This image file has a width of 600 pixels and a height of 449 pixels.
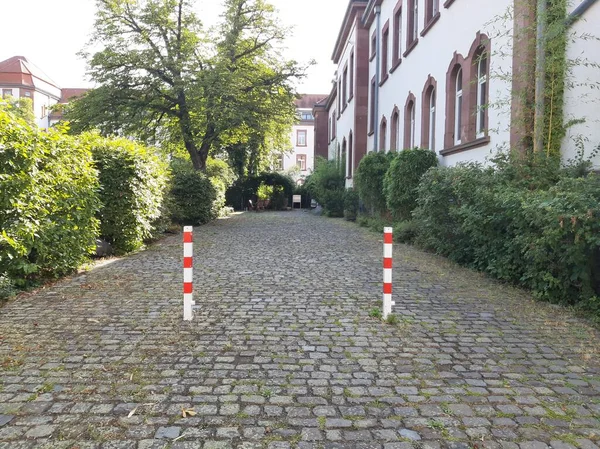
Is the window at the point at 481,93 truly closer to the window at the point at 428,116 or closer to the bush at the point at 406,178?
the bush at the point at 406,178

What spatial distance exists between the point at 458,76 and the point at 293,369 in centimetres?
1204

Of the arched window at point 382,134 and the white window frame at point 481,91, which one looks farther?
the arched window at point 382,134

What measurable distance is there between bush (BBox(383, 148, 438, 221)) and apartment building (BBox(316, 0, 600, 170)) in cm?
65

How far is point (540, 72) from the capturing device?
353 inches

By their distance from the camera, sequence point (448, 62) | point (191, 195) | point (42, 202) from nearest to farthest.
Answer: point (42, 202)
point (448, 62)
point (191, 195)

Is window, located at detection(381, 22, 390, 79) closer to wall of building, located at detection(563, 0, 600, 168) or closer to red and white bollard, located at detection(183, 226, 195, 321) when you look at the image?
wall of building, located at detection(563, 0, 600, 168)

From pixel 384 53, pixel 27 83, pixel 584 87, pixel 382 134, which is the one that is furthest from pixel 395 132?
pixel 27 83

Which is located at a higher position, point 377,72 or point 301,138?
point 301,138

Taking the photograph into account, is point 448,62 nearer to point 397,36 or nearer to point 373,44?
point 397,36

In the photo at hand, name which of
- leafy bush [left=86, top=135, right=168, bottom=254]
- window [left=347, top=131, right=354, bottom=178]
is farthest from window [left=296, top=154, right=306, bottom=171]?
leafy bush [left=86, top=135, right=168, bottom=254]

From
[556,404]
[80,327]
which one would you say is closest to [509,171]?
[556,404]

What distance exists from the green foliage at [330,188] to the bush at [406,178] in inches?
496

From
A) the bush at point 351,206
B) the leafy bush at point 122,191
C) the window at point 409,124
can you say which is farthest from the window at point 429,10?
the leafy bush at point 122,191

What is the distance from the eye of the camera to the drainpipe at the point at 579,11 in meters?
8.23
